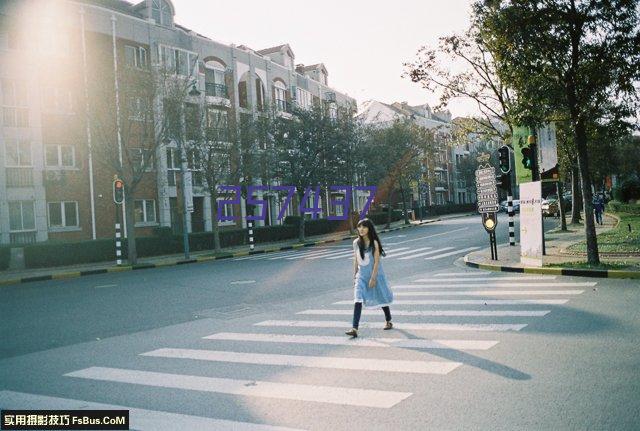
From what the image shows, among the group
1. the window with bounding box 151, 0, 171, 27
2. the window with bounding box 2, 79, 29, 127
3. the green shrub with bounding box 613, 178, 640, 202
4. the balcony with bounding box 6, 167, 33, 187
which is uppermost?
the window with bounding box 151, 0, 171, 27

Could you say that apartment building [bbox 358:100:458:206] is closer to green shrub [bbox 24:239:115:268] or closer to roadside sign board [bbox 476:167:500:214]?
green shrub [bbox 24:239:115:268]

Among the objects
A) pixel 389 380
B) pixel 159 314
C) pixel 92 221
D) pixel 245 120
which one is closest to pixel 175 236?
pixel 92 221

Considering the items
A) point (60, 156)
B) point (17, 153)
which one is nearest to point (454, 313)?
point (17, 153)

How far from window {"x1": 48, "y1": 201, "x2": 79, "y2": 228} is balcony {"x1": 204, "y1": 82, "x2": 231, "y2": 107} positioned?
467 inches

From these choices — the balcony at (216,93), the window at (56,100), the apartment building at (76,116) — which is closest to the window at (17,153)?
the apartment building at (76,116)

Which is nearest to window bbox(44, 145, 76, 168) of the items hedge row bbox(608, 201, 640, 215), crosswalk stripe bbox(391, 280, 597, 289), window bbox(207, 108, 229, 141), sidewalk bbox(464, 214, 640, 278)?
window bbox(207, 108, 229, 141)

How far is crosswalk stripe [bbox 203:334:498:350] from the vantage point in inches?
258

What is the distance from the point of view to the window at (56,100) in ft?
93.7

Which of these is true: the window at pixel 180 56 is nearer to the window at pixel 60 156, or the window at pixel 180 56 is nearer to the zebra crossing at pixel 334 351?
the window at pixel 60 156

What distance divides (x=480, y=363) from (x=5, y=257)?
22.2 meters

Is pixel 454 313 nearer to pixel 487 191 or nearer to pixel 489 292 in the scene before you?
pixel 489 292

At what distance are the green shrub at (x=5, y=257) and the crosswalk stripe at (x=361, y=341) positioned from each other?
59.4 ft

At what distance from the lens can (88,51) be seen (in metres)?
29.8

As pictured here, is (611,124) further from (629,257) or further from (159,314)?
(159,314)
